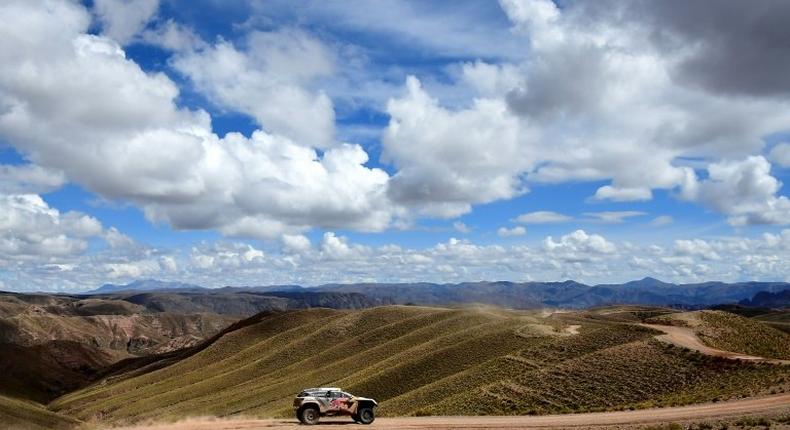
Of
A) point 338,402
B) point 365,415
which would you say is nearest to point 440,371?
point 365,415

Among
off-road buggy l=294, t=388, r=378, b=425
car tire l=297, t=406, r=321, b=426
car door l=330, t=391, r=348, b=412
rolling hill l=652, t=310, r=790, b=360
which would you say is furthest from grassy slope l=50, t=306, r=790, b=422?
car tire l=297, t=406, r=321, b=426

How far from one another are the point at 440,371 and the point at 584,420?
42.5 metres

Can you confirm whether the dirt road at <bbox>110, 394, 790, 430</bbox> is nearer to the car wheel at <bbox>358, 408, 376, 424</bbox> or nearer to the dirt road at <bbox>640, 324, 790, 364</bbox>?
the car wheel at <bbox>358, 408, 376, 424</bbox>

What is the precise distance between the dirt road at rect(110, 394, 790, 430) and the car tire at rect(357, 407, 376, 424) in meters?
0.54

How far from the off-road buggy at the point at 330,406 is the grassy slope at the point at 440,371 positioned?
62.9 ft

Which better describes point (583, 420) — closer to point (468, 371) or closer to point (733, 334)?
point (468, 371)

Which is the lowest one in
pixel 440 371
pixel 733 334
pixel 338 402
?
pixel 440 371

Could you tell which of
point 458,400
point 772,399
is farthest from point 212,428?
point 772,399

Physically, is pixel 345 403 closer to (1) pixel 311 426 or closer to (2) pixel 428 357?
(1) pixel 311 426

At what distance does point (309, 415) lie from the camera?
131 ft

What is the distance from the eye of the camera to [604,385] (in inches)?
2378

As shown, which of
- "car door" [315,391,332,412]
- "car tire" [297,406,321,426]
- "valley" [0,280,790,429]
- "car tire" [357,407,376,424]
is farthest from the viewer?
"valley" [0,280,790,429]

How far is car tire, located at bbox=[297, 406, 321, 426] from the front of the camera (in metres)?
39.8

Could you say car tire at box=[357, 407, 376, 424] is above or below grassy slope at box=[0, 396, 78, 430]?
above
